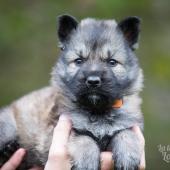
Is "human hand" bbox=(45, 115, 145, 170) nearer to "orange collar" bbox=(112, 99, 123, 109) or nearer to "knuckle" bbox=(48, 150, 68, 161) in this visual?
"knuckle" bbox=(48, 150, 68, 161)

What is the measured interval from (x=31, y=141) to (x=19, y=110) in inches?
22.5

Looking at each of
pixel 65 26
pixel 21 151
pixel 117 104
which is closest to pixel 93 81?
pixel 117 104

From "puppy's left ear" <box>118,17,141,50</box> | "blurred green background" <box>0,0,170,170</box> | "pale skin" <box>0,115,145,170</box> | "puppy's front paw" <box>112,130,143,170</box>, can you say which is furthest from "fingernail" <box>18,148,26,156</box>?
"blurred green background" <box>0,0,170,170</box>

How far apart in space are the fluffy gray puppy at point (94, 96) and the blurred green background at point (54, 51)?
13.7ft

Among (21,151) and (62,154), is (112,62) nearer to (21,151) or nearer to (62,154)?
(62,154)

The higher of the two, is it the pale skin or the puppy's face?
the puppy's face

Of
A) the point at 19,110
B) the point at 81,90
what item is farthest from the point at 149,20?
the point at 81,90

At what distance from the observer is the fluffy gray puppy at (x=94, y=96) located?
651 centimetres

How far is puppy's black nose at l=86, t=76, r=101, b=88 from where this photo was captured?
642 cm

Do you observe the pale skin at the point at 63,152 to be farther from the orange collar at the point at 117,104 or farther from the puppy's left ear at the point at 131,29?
the puppy's left ear at the point at 131,29

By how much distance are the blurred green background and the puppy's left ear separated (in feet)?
14.3

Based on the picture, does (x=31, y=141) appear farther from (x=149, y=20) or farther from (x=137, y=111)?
(x=149, y=20)

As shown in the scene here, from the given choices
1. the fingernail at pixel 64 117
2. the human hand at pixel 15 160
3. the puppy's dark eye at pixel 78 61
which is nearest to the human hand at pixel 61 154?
the fingernail at pixel 64 117

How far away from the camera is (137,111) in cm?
711
